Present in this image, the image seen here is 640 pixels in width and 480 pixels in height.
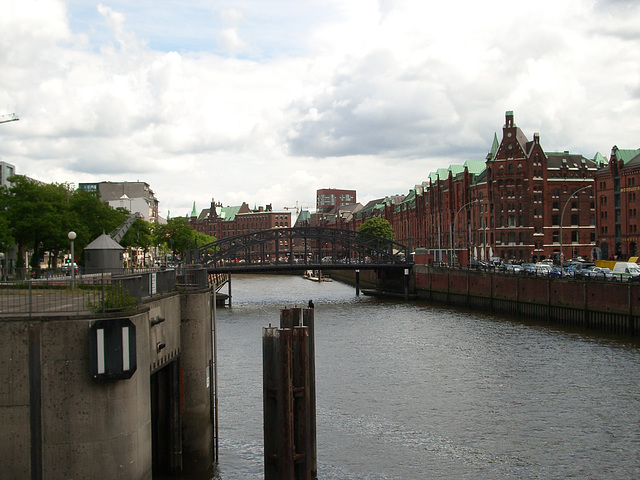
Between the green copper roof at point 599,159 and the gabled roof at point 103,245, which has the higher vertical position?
the green copper roof at point 599,159

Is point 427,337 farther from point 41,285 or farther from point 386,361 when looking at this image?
point 41,285

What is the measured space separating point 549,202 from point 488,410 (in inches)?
3533

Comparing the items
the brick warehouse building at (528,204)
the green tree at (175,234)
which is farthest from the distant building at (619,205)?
the green tree at (175,234)

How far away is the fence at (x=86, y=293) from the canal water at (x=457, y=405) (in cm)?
728

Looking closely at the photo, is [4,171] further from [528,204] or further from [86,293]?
[86,293]

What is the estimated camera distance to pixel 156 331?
54.7ft

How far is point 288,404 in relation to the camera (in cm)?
1673

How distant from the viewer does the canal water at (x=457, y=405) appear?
23078mm

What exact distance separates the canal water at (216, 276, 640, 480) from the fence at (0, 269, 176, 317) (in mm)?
7282

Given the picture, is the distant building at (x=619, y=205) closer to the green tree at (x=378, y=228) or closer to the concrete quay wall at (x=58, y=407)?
the green tree at (x=378, y=228)

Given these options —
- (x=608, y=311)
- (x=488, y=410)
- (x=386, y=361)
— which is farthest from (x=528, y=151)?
(x=488, y=410)

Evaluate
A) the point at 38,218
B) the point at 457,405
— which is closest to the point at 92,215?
the point at 38,218

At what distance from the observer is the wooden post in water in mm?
16828

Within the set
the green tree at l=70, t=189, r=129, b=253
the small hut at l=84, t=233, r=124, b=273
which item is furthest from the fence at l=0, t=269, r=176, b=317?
the green tree at l=70, t=189, r=129, b=253
